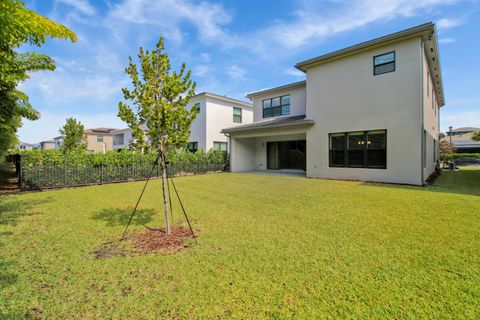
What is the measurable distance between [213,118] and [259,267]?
18684 mm

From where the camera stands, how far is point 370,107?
448 inches

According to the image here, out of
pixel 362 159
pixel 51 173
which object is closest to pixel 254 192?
pixel 362 159

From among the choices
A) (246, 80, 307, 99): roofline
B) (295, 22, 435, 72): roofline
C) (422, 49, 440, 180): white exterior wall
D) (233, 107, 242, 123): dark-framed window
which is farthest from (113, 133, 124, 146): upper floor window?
(422, 49, 440, 180): white exterior wall

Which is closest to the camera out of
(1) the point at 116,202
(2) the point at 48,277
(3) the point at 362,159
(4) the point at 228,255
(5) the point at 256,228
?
(2) the point at 48,277

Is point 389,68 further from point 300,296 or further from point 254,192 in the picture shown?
point 300,296

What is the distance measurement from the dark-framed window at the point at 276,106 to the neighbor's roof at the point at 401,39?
3260mm

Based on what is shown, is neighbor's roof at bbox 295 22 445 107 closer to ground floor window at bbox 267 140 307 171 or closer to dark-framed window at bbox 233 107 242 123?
ground floor window at bbox 267 140 307 171

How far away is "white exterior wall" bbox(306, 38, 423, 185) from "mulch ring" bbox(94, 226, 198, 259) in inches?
404

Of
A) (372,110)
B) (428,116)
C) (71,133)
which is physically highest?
(71,133)

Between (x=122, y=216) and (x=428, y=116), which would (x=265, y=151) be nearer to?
(x=428, y=116)

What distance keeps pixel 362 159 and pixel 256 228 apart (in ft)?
30.4

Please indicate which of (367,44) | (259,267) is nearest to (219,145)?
(367,44)

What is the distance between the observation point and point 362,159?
11875 millimetres

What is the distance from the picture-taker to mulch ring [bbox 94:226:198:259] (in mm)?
3951
